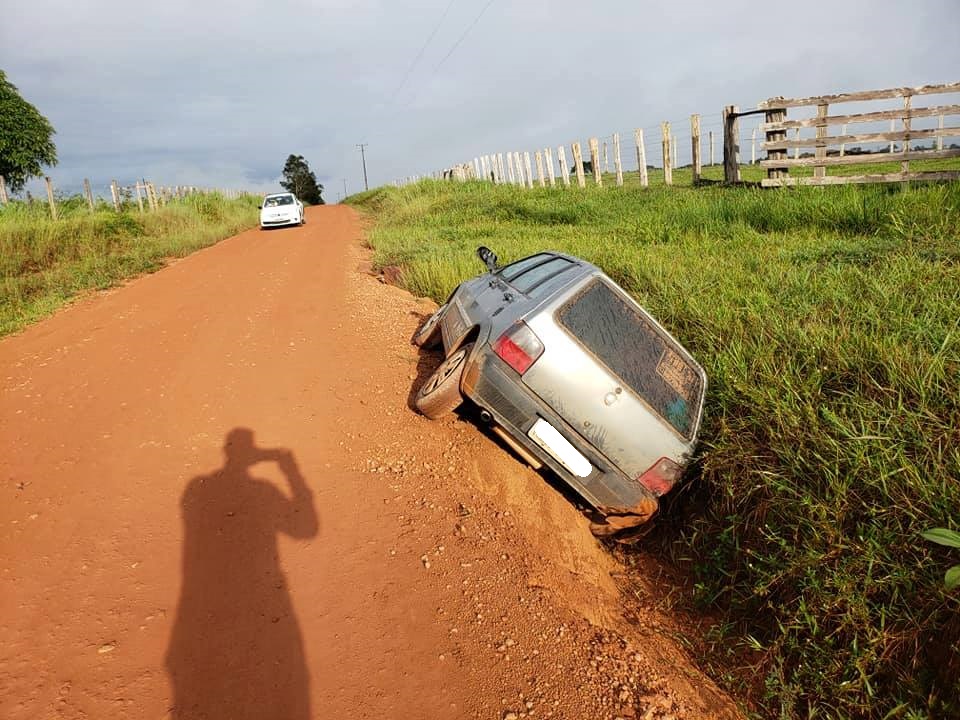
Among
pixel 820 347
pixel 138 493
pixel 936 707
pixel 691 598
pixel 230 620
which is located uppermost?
pixel 820 347

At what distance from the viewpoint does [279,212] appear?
19703mm

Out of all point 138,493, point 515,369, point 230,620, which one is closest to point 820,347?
point 515,369

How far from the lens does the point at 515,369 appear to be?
319 centimetres

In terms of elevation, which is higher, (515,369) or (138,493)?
(515,369)

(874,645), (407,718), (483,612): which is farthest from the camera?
A: (483,612)

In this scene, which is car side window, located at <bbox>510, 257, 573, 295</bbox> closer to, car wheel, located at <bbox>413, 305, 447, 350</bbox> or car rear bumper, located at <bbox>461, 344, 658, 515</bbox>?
car rear bumper, located at <bbox>461, 344, 658, 515</bbox>

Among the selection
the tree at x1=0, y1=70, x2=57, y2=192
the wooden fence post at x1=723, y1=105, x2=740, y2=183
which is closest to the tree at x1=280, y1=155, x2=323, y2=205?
the tree at x1=0, y1=70, x2=57, y2=192

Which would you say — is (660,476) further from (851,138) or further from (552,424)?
(851,138)

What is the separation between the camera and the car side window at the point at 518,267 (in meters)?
4.62

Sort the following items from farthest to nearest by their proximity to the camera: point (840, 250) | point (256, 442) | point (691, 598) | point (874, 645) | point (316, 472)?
point (840, 250) < point (256, 442) < point (316, 472) < point (691, 598) < point (874, 645)

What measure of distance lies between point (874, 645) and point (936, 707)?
261mm

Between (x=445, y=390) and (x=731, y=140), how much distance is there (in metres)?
12.7

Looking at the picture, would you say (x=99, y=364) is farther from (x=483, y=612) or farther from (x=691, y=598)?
(x=691, y=598)

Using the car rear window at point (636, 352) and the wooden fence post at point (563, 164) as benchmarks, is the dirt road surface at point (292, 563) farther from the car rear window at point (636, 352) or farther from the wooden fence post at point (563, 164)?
the wooden fence post at point (563, 164)
